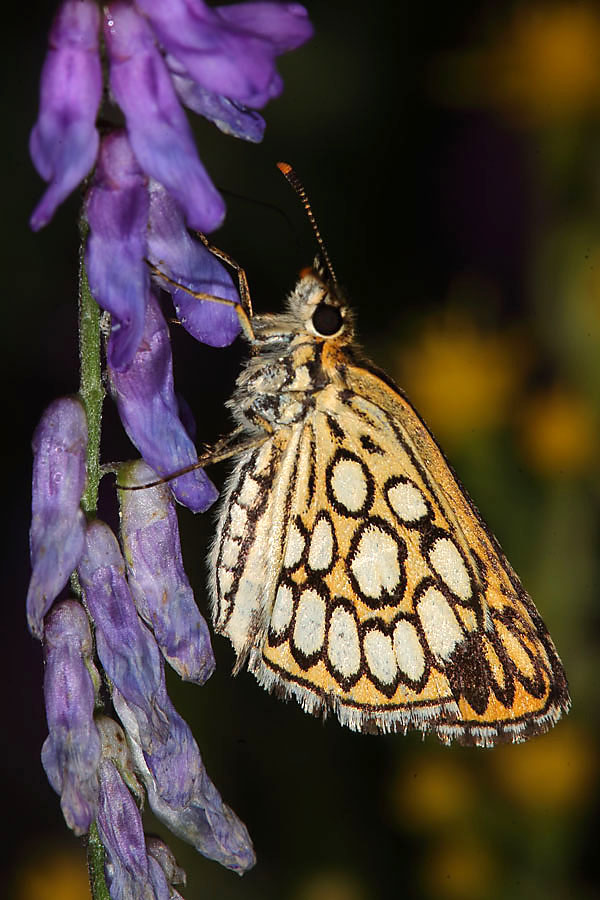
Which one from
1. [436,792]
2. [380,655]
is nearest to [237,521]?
[380,655]

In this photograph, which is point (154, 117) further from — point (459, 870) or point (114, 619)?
point (459, 870)

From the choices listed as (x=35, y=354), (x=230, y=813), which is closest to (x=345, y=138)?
(x=35, y=354)

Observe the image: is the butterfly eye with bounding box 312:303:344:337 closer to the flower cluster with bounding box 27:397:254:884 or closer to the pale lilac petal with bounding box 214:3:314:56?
the flower cluster with bounding box 27:397:254:884

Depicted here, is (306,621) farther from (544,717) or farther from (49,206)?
(49,206)

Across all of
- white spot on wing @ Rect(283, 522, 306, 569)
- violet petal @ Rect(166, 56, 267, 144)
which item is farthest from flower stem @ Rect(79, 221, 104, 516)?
white spot on wing @ Rect(283, 522, 306, 569)

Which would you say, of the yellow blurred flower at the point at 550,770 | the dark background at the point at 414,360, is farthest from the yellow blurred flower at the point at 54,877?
the yellow blurred flower at the point at 550,770
